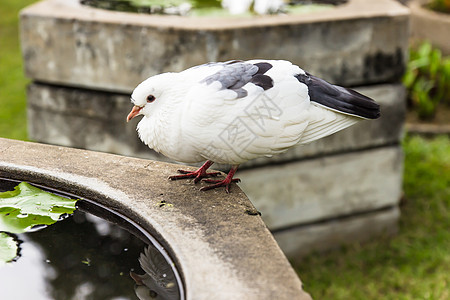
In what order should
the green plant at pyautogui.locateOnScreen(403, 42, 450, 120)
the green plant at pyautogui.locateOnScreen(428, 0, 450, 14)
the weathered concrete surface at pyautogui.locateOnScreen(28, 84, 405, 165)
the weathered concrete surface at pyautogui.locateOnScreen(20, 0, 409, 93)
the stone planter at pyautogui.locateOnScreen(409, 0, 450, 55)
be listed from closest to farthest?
the weathered concrete surface at pyautogui.locateOnScreen(20, 0, 409, 93) < the weathered concrete surface at pyautogui.locateOnScreen(28, 84, 405, 165) < the green plant at pyautogui.locateOnScreen(403, 42, 450, 120) < the stone planter at pyautogui.locateOnScreen(409, 0, 450, 55) < the green plant at pyautogui.locateOnScreen(428, 0, 450, 14)

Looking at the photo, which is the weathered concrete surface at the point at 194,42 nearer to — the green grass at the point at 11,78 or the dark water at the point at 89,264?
the dark water at the point at 89,264

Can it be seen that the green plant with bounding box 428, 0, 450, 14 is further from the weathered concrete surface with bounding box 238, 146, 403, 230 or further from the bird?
the bird

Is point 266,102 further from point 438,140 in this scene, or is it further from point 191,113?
point 438,140

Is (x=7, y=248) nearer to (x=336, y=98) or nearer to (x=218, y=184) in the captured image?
(x=218, y=184)

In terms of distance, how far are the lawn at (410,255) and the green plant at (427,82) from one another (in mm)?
273

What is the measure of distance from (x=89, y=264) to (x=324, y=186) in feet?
5.69

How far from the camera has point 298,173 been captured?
2785mm

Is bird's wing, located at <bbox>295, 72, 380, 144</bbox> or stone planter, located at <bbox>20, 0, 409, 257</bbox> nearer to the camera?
bird's wing, located at <bbox>295, 72, 380, 144</bbox>

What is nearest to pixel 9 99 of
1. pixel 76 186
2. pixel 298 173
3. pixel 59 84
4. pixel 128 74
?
pixel 59 84

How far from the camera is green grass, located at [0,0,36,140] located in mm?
4141

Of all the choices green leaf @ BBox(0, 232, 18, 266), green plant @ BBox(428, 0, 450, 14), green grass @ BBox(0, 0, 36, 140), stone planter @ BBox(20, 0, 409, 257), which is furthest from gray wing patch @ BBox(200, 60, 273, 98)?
green plant @ BBox(428, 0, 450, 14)

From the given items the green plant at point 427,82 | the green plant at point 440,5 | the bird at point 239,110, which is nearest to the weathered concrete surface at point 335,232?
the green plant at point 427,82

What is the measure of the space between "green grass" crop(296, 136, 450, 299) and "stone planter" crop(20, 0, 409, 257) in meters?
0.12

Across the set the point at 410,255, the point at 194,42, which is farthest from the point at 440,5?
the point at 194,42
